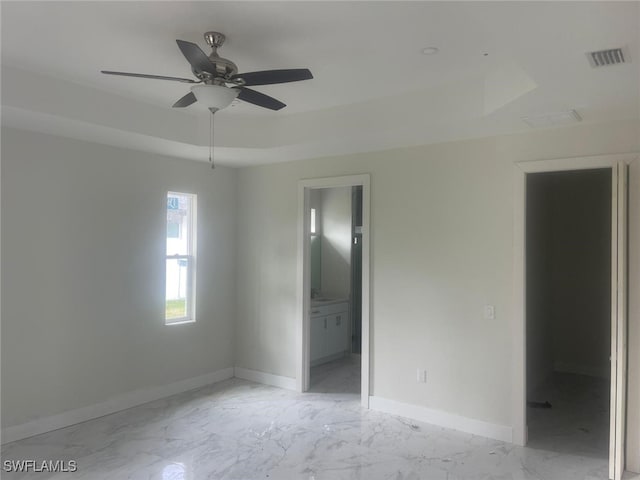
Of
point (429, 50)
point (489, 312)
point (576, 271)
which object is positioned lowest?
point (489, 312)

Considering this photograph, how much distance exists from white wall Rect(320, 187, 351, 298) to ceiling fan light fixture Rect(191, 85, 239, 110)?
4.08 meters

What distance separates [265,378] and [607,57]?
14.8 feet

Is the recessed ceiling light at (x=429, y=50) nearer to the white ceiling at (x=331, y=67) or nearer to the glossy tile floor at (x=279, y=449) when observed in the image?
the white ceiling at (x=331, y=67)

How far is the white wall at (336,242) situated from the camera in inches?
264

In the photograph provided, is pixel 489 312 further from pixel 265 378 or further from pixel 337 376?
pixel 265 378

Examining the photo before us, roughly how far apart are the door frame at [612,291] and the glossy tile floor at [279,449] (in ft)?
0.95

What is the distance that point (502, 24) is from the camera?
6.85 ft

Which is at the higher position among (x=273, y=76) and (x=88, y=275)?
(x=273, y=76)

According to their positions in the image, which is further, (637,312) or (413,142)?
(413,142)

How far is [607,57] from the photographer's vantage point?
2.22 m

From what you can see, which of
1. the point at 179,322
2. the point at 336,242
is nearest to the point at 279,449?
the point at 179,322

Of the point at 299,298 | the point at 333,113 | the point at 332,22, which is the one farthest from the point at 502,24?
the point at 299,298

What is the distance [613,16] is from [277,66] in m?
2.04

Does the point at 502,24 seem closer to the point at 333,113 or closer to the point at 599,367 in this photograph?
the point at 333,113
